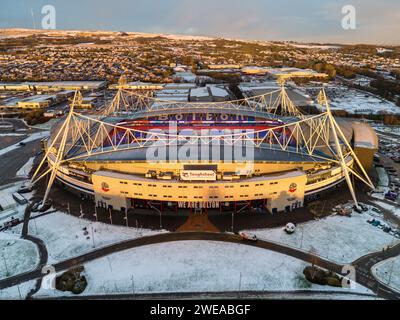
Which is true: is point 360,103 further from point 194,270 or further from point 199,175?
point 194,270

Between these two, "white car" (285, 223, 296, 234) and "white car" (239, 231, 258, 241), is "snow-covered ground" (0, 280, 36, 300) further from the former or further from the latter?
"white car" (285, 223, 296, 234)

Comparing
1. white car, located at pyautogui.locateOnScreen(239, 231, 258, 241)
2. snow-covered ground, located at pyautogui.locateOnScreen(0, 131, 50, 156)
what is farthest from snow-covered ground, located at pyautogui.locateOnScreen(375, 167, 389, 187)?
snow-covered ground, located at pyautogui.locateOnScreen(0, 131, 50, 156)

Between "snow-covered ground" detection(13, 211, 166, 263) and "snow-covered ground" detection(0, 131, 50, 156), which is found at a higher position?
"snow-covered ground" detection(0, 131, 50, 156)

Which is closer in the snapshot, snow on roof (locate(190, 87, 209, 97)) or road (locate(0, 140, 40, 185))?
road (locate(0, 140, 40, 185))

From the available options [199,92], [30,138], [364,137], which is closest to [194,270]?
[364,137]

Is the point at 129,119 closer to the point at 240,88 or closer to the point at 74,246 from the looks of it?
the point at 74,246

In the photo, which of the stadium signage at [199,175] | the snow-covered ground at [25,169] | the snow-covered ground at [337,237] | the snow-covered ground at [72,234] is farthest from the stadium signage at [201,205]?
the snow-covered ground at [25,169]

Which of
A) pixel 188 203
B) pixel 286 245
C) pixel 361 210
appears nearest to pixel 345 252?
pixel 286 245
